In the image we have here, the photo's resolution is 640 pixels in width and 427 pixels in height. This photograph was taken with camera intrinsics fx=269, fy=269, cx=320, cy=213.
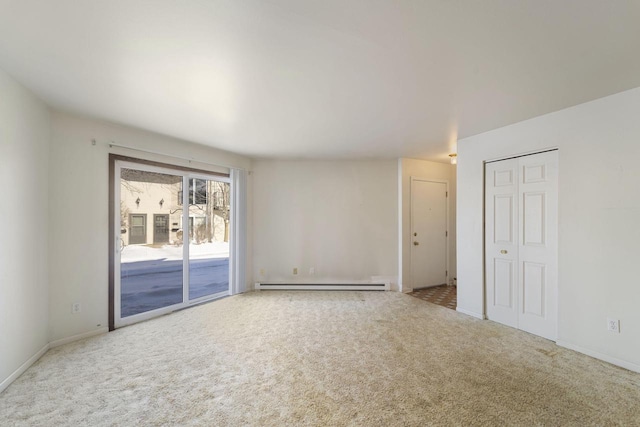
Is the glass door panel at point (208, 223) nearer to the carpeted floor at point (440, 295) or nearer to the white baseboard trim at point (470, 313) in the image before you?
the carpeted floor at point (440, 295)

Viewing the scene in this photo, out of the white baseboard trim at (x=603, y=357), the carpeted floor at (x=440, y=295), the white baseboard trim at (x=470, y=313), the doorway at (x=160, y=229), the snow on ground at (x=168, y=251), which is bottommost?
the carpeted floor at (x=440, y=295)

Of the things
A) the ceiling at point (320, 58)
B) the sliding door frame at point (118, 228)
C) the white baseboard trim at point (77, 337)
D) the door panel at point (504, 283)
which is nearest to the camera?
the ceiling at point (320, 58)

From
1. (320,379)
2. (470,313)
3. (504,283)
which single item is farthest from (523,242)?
(320,379)

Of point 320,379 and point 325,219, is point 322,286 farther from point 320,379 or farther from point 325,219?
point 320,379

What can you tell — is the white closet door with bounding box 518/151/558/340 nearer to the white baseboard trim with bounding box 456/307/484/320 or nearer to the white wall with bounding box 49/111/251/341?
the white baseboard trim with bounding box 456/307/484/320

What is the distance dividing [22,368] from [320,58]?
3.57 metres

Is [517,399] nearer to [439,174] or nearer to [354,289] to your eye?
[354,289]

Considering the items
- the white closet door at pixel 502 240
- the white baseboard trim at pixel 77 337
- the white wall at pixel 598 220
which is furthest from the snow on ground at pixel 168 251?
the white wall at pixel 598 220

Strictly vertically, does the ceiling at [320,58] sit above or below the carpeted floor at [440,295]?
above

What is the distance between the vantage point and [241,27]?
156 centimetres

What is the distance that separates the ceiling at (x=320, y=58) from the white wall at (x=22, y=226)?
10.3 inches

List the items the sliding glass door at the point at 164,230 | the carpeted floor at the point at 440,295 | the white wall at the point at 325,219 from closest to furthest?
the sliding glass door at the point at 164,230
the carpeted floor at the point at 440,295
the white wall at the point at 325,219

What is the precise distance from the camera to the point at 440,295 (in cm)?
476

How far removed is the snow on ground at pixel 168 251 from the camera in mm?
3641
